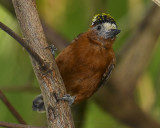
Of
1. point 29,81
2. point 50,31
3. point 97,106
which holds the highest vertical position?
point 50,31

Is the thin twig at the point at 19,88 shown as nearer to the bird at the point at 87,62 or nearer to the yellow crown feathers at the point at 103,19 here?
the bird at the point at 87,62

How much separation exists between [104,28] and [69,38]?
1.64ft

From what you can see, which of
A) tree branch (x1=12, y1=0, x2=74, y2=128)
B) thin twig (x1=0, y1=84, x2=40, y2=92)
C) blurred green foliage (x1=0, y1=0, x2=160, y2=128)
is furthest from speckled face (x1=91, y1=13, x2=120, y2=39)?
tree branch (x1=12, y1=0, x2=74, y2=128)

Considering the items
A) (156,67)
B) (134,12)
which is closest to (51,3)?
(134,12)

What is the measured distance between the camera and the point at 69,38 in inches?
117

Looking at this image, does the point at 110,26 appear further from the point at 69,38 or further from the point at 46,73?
the point at 46,73

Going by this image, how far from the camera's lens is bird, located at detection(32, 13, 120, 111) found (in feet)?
7.68

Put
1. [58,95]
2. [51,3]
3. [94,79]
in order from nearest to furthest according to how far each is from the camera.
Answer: [58,95]
[94,79]
[51,3]

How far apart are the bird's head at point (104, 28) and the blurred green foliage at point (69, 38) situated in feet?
0.95

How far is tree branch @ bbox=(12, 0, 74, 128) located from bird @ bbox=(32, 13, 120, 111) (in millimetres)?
748

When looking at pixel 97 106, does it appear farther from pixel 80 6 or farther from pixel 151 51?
pixel 80 6

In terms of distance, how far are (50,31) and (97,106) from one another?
0.71 metres

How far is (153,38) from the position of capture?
115 inches

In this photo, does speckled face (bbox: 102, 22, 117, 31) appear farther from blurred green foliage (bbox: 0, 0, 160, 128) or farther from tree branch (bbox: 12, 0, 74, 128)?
tree branch (bbox: 12, 0, 74, 128)
